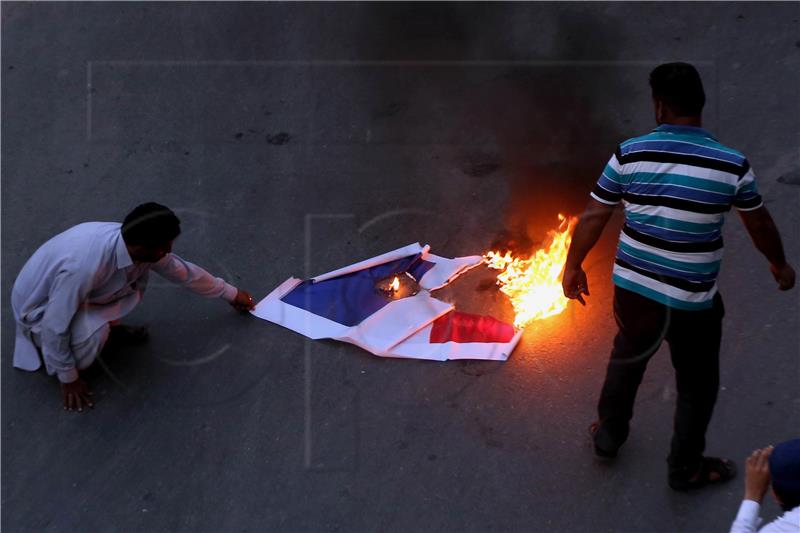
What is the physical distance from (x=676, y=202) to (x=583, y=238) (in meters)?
0.42

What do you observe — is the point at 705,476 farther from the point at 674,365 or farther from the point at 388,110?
the point at 388,110

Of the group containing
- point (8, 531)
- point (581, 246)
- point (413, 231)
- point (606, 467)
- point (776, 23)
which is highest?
point (776, 23)

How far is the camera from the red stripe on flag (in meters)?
4.61

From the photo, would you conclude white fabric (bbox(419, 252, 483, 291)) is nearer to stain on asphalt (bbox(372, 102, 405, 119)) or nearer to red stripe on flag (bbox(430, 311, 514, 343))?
red stripe on flag (bbox(430, 311, 514, 343))

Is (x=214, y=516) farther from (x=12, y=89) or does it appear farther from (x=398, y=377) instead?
(x=12, y=89)

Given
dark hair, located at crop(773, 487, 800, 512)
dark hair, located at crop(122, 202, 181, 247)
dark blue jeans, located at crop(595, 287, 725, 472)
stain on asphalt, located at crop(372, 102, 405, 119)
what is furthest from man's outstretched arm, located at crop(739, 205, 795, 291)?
stain on asphalt, located at crop(372, 102, 405, 119)

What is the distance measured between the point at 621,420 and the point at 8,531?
2.82 m

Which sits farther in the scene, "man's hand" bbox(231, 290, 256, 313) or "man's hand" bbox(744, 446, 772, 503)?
"man's hand" bbox(231, 290, 256, 313)

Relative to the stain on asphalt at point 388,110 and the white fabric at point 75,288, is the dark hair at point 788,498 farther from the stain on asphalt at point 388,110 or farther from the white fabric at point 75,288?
the stain on asphalt at point 388,110

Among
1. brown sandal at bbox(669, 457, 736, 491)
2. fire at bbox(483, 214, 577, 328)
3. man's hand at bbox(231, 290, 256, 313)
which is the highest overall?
fire at bbox(483, 214, 577, 328)

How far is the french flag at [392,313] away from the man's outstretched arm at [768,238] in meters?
1.43

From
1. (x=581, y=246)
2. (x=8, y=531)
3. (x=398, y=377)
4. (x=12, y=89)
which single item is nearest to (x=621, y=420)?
(x=581, y=246)

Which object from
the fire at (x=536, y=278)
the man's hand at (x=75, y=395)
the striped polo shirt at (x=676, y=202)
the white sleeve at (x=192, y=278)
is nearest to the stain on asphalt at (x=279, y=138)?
the white sleeve at (x=192, y=278)

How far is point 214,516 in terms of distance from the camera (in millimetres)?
3953
